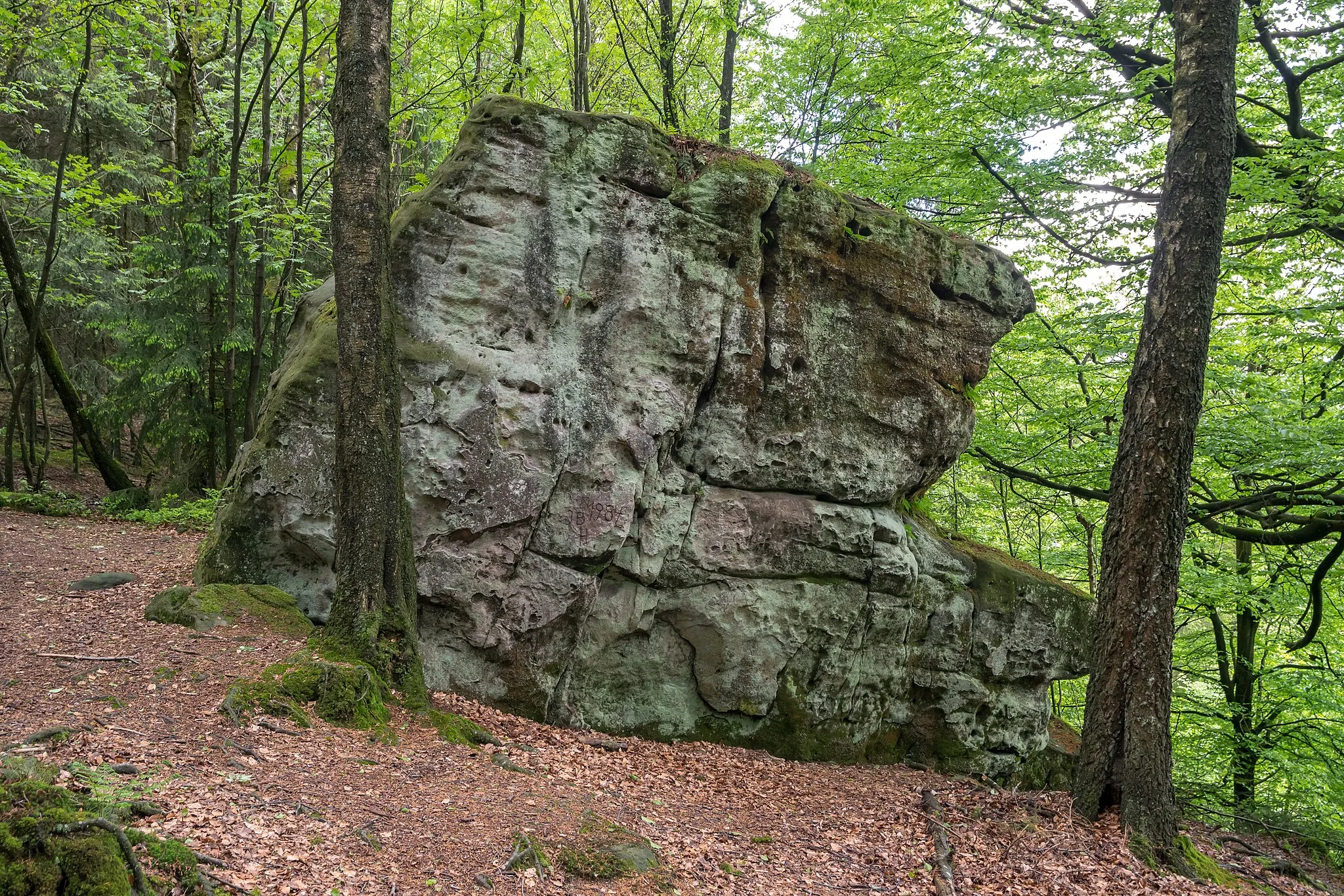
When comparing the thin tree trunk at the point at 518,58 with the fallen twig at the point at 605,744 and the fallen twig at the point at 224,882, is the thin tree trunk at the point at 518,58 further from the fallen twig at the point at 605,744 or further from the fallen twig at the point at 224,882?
the fallen twig at the point at 224,882

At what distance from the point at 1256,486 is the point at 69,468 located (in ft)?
81.0

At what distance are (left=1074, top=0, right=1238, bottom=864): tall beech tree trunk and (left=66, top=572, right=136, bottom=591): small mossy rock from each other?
1012 cm

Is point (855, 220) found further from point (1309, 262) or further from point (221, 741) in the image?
point (221, 741)

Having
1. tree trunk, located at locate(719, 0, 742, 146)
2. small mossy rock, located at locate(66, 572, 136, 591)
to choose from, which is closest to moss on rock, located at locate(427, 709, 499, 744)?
small mossy rock, located at locate(66, 572, 136, 591)

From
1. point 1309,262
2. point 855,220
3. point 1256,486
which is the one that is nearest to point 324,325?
point 855,220

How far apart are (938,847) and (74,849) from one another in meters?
6.26

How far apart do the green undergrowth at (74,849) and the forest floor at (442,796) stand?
0.85 ft

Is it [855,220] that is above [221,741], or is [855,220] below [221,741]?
above

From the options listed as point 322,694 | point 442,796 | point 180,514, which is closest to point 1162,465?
point 442,796

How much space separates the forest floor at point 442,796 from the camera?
4.14m

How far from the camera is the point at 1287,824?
36.2 feet

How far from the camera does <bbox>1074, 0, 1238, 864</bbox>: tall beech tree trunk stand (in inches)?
278

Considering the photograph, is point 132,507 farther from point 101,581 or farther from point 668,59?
point 668,59

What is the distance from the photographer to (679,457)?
927 centimetres
